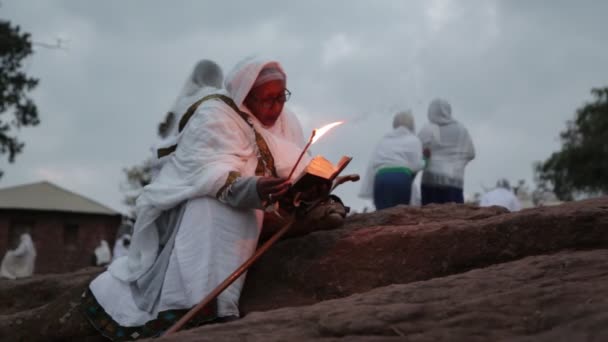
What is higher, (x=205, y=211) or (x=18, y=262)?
(x=205, y=211)

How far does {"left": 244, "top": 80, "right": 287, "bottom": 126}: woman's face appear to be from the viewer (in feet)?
12.3

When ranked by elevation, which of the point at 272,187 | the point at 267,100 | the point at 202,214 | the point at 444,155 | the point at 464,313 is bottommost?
the point at 464,313

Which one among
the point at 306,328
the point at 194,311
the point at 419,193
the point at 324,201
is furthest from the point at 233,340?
the point at 419,193

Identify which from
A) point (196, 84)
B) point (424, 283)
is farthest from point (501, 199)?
point (424, 283)

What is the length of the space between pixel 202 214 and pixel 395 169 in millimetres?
4698

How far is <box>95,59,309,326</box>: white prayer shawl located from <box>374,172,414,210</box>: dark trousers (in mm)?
3903

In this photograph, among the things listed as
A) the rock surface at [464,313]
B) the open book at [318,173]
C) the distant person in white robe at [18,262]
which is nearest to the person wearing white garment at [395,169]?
the open book at [318,173]

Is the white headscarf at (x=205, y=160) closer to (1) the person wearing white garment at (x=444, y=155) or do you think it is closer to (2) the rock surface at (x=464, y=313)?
(2) the rock surface at (x=464, y=313)

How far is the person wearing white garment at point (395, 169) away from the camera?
25.2ft

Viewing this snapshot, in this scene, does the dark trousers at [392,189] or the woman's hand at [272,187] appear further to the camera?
the dark trousers at [392,189]

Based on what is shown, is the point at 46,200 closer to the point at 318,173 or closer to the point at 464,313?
the point at 318,173

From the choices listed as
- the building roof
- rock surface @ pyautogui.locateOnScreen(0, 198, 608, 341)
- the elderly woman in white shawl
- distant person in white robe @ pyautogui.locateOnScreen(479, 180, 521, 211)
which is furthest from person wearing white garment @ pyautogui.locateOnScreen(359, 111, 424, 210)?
the building roof

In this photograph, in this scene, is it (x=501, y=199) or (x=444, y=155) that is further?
(x=501, y=199)

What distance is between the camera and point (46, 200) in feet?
92.0
